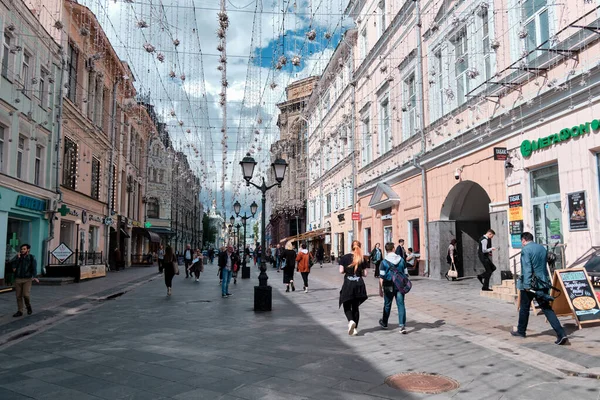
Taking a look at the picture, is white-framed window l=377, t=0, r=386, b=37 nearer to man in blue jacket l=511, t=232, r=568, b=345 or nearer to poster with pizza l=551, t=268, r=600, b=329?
poster with pizza l=551, t=268, r=600, b=329

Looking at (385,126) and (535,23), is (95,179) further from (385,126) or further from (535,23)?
(535,23)

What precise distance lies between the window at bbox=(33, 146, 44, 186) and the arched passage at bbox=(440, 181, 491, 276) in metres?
17.3

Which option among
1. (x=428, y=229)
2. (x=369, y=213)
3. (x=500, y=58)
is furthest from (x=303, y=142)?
(x=500, y=58)

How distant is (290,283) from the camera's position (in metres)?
17.1

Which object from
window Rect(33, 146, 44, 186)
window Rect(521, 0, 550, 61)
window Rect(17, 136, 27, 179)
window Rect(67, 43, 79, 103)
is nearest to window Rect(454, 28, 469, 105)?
window Rect(521, 0, 550, 61)

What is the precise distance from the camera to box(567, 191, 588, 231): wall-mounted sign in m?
11.1

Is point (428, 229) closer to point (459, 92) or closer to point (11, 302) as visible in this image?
point (459, 92)

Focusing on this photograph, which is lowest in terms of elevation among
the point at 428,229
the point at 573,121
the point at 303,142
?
the point at 428,229

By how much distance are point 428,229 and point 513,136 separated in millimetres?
6545

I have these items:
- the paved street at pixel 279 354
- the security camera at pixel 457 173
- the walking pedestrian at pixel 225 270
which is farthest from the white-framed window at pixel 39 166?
the security camera at pixel 457 173

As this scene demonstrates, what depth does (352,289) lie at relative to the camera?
332 inches

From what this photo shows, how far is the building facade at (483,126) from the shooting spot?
1140cm

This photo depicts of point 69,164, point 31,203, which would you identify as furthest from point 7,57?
point 69,164

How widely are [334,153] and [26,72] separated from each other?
2287 cm
